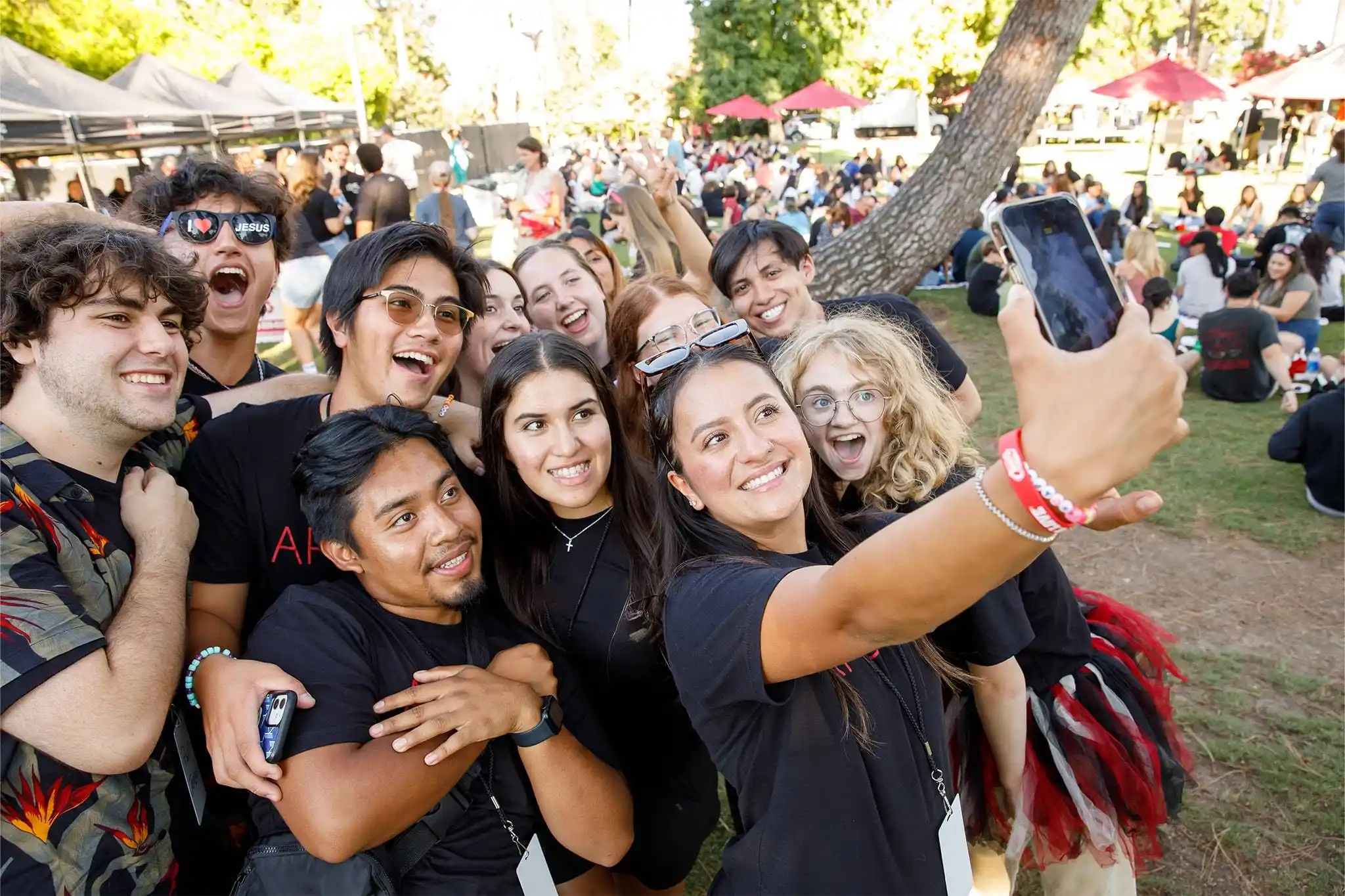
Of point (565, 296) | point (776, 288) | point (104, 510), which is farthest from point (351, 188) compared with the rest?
point (104, 510)

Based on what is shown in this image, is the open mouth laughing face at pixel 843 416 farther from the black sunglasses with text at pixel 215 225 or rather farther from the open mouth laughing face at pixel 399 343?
the black sunglasses with text at pixel 215 225

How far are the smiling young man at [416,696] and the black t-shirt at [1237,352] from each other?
757 centimetres

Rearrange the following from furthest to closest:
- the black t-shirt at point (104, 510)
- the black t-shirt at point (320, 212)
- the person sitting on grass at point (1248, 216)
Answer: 1. the person sitting on grass at point (1248, 216)
2. the black t-shirt at point (320, 212)
3. the black t-shirt at point (104, 510)

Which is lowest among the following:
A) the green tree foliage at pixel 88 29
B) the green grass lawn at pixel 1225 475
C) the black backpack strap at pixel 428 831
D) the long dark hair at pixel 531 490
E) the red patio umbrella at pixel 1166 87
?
the green grass lawn at pixel 1225 475

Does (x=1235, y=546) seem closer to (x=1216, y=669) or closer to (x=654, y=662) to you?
(x=1216, y=669)

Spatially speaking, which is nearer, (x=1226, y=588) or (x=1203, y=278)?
(x=1226, y=588)

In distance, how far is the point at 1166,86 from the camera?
1802 centimetres

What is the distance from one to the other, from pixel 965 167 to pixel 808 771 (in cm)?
727

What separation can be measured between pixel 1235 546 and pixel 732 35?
3324 cm

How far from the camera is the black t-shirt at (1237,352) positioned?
732 centimetres

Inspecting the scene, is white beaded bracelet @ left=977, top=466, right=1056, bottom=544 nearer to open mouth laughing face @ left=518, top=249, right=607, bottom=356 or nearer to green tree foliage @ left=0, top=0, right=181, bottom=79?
open mouth laughing face @ left=518, top=249, right=607, bottom=356

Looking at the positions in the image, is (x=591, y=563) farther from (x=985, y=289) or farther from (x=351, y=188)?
(x=351, y=188)

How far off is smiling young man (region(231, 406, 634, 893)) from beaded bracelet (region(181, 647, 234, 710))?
0.13m

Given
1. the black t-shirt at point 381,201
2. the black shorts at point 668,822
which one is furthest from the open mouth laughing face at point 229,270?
the black t-shirt at point 381,201
